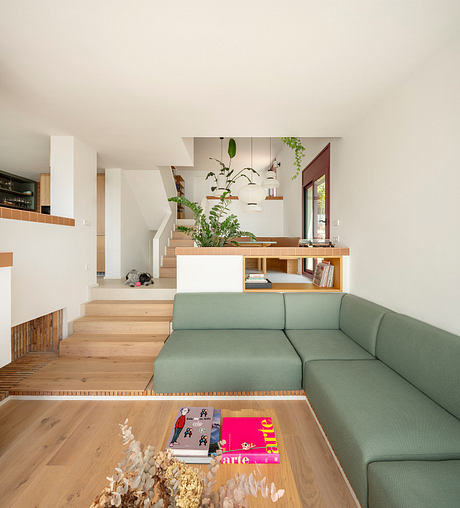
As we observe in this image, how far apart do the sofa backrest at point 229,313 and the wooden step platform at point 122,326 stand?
552 millimetres

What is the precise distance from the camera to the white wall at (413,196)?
171 centimetres

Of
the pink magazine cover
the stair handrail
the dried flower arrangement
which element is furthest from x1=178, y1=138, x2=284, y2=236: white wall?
the dried flower arrangement

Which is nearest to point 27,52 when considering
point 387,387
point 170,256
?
point 387,387

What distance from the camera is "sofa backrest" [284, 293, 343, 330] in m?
2.80

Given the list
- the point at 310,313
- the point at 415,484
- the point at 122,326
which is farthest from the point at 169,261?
the point at 415,484

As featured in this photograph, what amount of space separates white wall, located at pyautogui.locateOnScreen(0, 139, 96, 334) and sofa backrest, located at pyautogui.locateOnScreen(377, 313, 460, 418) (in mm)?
3059

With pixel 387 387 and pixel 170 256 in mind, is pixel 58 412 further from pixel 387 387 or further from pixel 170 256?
pixel 170 256

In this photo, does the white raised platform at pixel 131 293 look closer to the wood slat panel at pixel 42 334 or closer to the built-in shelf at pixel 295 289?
the wood slat panel at pixel 42 334

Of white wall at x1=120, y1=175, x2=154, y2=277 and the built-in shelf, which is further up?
white wall at x1=120, y1=175, x2=154, y2=277

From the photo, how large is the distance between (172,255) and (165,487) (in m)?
4.95

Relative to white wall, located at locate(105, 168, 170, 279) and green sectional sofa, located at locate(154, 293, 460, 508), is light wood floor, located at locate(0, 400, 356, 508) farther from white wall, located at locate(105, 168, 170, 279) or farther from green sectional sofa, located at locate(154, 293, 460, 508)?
white wall, located at locate(105, 168, 170, 279)

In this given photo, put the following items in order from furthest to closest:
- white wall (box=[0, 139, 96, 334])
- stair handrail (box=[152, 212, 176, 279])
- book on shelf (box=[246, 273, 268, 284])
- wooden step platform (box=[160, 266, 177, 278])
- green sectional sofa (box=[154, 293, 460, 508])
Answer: wooden step platform (box=[160, 266, 177, 278]) → stair handrail (box=[152, 212, 176, 279]) → book on shelf (box=[246, 273, 268, 284]) → white wall (box=[0, 139, 96, 334]) → green sectional sofa (box=[154, 293, 460, 508])

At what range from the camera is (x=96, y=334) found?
326 centimetres

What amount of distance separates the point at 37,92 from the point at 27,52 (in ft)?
1.90
